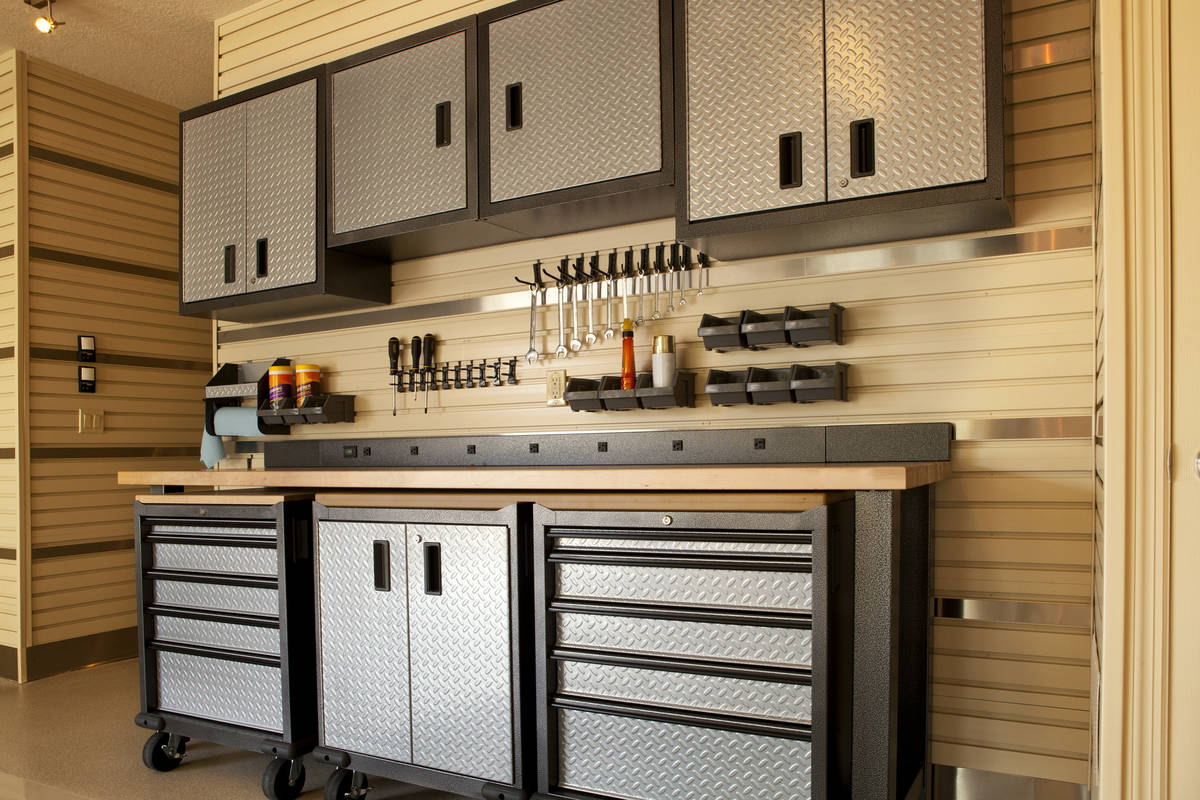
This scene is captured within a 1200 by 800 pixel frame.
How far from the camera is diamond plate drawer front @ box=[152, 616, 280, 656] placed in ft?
9.22

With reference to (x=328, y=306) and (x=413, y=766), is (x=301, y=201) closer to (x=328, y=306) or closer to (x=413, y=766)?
(x=328, y=306)

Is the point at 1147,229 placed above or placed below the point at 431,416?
above

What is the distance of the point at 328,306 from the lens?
389cm

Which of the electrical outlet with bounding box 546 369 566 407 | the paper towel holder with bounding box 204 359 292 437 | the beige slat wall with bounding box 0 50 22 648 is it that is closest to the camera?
the electrical outlet with bounding box 546 369 566 407

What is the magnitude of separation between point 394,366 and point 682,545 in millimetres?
2012

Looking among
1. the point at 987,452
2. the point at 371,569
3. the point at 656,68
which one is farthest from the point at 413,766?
the point at 656,68

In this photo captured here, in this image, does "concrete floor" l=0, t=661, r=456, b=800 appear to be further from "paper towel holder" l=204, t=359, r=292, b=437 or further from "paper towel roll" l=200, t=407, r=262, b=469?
"paper towel holder" l=204, t=359, r=292, b=437

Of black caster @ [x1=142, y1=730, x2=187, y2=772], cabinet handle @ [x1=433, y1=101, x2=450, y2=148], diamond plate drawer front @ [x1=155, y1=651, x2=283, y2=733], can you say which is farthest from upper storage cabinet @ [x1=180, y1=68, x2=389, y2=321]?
black caster @ [x1=142, y1=730, x2=187, y2=772]

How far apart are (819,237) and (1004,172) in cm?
59

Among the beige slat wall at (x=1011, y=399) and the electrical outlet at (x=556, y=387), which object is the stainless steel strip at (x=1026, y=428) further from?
the electrical outlet at (x=556, y=387)

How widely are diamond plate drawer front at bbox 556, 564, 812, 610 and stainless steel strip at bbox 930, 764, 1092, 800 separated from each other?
1130mm

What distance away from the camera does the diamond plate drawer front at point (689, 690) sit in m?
2.04

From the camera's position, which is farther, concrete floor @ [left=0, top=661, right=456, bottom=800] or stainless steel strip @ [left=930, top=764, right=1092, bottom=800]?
concrete floor @ [left=0, top=661, right=456, bottom=800]

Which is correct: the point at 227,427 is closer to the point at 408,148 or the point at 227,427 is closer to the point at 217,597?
the point at 217,597
